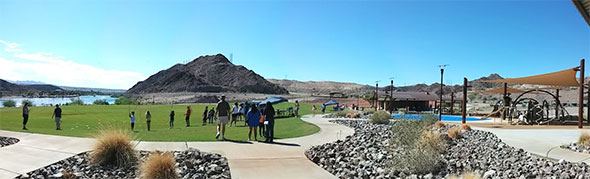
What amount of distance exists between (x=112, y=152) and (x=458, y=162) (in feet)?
25.6

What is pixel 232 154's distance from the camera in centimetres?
905

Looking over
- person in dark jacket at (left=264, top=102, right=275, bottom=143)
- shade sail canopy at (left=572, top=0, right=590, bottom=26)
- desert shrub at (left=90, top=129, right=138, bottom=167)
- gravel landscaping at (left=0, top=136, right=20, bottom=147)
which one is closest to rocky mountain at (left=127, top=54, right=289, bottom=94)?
gravel landscaping at (left=0, top=136, right=20, bottom=147)

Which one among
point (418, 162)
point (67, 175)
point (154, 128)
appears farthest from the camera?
point (154, 128)

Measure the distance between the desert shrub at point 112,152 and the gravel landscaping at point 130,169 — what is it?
19cm

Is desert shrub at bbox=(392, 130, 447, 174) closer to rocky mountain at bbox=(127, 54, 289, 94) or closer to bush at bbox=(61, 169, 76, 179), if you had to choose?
bush at bbox=(61, 169, 76, 179)

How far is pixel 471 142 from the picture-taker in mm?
11094

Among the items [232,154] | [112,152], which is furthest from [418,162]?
[112,152]

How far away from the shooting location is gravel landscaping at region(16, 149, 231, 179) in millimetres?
7185

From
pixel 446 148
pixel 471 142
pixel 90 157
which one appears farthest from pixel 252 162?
pixel 471 142

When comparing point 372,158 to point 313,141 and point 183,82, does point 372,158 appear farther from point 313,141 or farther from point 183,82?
point 183,82

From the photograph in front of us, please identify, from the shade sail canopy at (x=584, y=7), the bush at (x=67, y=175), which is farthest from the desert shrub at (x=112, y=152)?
the shade sail canopy at (x=584, y=7)

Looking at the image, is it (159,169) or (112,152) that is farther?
(112,152)

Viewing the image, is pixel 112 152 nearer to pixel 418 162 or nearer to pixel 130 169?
pixel 130 169

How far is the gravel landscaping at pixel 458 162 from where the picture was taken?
6.80 m
